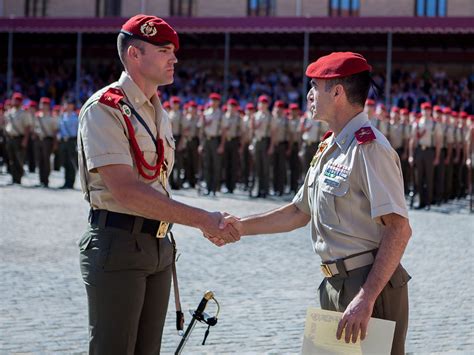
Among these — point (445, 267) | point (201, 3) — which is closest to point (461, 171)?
point (445, 267)

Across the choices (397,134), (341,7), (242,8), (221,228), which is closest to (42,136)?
(397,134)

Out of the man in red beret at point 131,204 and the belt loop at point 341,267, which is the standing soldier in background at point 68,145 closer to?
the man in red beret at point 131,204

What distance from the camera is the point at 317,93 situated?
3590mm

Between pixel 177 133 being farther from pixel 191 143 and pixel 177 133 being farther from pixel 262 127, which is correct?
pixel 262 127

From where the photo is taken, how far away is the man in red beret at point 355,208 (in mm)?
3373

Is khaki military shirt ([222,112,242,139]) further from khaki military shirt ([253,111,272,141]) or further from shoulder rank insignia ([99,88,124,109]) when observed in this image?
shoulder rank insignia ([99,88,124,109])

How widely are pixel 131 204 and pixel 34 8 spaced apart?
41.3 m

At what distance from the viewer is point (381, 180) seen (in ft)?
11.1

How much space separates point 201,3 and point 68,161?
72.9 feet

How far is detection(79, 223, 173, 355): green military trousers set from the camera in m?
3.59

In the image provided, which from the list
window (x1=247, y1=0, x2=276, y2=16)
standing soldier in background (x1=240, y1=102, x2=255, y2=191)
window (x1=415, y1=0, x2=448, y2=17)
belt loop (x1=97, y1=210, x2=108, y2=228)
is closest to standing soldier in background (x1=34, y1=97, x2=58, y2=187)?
standing soldier in background (x1=240, y1=102, x2=255, y2=191)

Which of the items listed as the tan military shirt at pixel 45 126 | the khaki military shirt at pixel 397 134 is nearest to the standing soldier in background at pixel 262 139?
the khaki military shirt at pixel 397 134

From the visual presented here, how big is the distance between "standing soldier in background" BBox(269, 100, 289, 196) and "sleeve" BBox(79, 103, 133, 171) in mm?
16207

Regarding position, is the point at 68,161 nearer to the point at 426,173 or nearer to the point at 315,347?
the point at 426,173
